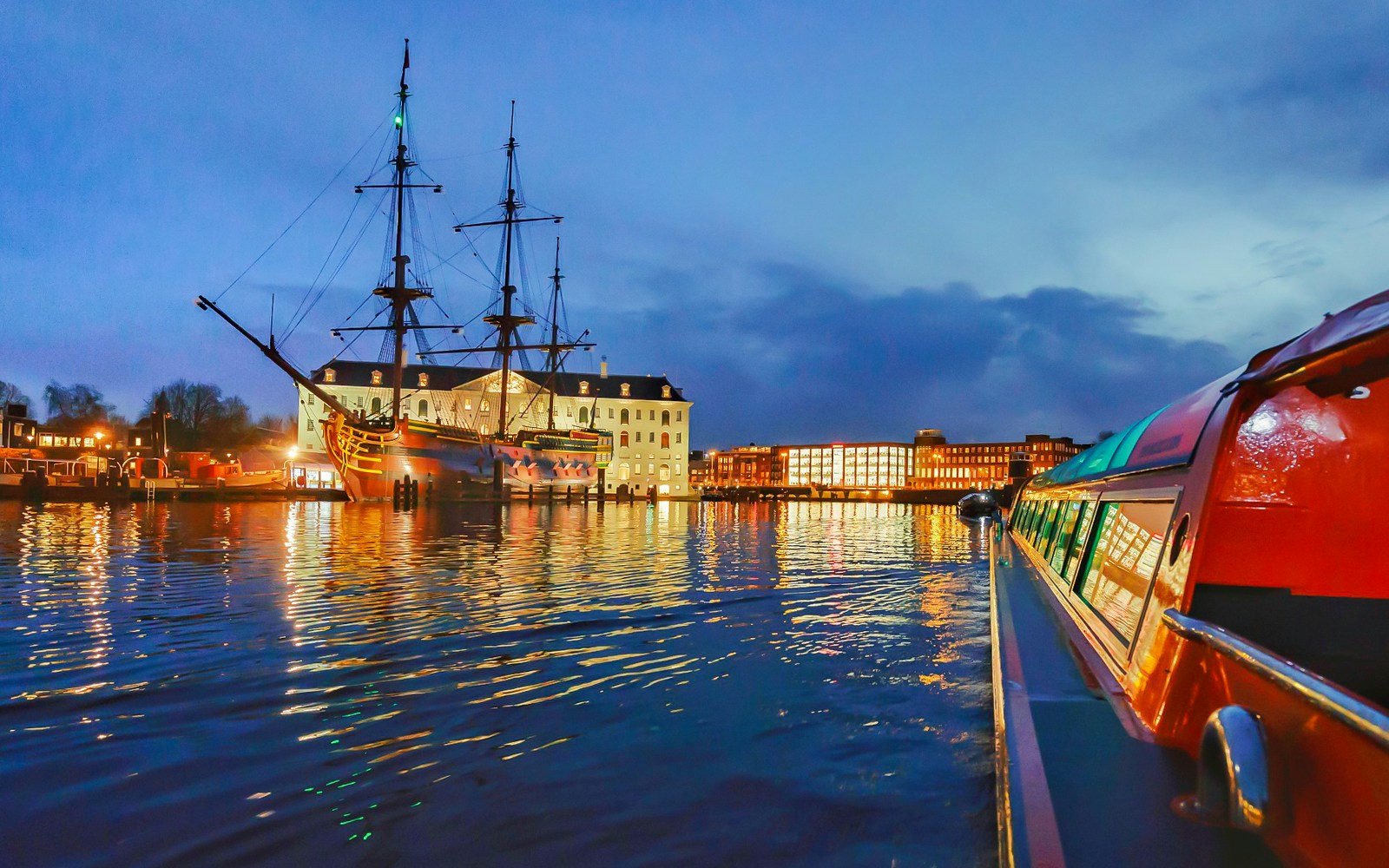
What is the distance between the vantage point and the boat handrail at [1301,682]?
5.44 ft

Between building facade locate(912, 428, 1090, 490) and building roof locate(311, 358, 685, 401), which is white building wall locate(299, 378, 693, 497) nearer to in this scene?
building roof locate(311, 358, 685, 401)

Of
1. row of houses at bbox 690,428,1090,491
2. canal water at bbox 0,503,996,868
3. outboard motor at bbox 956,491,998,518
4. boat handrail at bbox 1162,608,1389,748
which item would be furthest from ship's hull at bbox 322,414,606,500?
row of houses at bbox 690,428,1090,491

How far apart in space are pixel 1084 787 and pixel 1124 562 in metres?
2.36

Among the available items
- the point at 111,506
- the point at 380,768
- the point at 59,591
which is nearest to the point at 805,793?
the point at 380,768

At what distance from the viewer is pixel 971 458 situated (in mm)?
183375

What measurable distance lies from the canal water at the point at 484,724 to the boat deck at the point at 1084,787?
0.72m

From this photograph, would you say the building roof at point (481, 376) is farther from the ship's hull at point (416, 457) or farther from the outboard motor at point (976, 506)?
the outboard motor at point (976, 506)

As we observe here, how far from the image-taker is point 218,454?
79875 millimetres

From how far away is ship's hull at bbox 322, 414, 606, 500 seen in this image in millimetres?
53375

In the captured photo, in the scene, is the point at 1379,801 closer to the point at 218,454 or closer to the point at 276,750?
the point at 276,750

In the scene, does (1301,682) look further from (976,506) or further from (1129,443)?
(976,506)

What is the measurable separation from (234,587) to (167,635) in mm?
3684

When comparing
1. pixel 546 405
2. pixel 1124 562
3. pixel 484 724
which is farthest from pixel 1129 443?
pixel 546 405

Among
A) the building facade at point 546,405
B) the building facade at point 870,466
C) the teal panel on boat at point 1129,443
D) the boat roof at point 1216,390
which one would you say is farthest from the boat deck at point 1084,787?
the building facade at point 870,466
